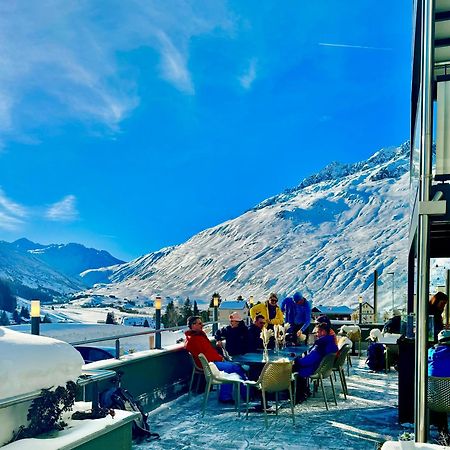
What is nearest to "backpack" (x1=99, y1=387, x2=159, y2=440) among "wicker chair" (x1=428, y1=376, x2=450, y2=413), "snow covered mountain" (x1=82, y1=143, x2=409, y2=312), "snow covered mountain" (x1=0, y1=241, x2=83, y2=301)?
"wicker chair" (x1=428, y1=376, x2=450, y2=413)

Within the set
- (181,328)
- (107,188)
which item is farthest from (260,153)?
(181,328)

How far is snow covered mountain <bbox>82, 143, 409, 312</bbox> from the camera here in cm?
11919

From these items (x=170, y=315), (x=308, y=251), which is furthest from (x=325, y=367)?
(x=308, y=251)

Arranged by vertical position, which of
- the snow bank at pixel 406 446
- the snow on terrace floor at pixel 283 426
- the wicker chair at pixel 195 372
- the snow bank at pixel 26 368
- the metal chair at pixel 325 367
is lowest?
the snow on terrace floor at pixel 283 426

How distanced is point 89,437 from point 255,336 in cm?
537

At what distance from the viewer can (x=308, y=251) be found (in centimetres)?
14250

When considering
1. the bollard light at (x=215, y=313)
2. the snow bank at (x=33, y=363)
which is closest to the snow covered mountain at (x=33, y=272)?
the bollard light at (x=215, y=313)

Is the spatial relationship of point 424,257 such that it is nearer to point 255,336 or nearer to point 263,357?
point 263,357

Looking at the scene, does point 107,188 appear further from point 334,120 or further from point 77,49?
point 77,49

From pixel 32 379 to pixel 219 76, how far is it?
109175mm

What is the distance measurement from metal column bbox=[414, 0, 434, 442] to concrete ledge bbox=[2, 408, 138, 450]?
1875mm

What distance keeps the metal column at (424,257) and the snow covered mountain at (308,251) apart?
99.0 meters

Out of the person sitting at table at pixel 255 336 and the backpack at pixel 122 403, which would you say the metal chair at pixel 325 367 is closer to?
the person sitting at table at pixel 255 336

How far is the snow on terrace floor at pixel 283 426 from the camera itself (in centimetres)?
493
